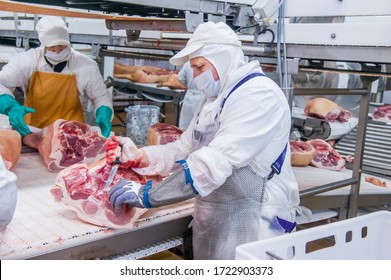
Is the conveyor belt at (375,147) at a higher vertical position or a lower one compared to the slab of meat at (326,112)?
lower

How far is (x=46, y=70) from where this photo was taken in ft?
11.2

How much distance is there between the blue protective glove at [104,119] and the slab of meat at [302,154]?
146 cm

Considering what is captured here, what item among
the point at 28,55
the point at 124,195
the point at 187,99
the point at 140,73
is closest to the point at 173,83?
the point at 140,73

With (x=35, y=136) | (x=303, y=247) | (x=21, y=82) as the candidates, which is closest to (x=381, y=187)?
(x=303, y=247)

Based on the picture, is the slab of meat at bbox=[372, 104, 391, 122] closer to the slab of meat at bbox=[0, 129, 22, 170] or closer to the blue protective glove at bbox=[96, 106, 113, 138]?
the blue protective glove at bbox=[96, 106, 113, 138]

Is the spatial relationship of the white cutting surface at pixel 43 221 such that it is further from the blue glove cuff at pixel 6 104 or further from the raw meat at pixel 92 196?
the blue glove cuff at pixel 6 104

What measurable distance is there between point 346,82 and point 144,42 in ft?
11.2

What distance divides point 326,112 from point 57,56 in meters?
2.70

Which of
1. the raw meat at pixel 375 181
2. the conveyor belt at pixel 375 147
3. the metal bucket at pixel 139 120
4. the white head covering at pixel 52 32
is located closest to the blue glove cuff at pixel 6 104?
the white head covering at pixel 52 32

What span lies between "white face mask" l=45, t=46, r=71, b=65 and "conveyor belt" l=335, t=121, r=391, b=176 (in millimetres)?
2746

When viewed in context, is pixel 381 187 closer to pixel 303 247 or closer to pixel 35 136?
pixel 303 247

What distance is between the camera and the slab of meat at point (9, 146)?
252 cm

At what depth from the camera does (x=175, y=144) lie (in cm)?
241

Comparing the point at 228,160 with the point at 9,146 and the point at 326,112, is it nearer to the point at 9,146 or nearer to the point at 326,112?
the point at 9,146
